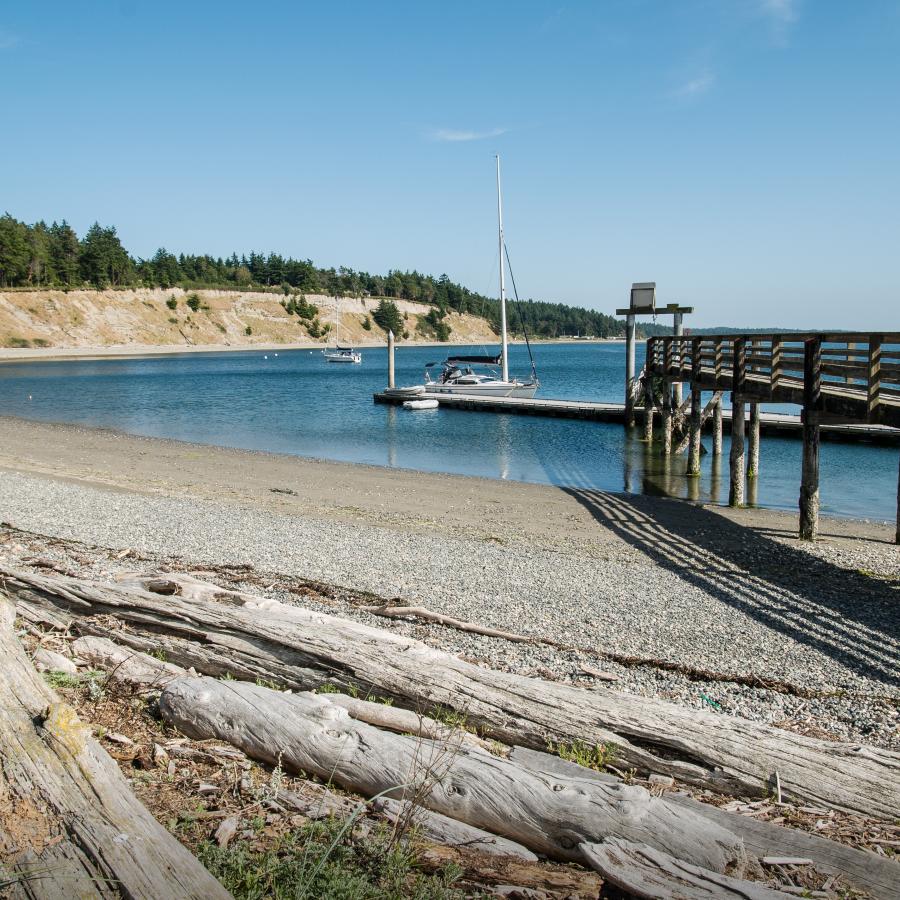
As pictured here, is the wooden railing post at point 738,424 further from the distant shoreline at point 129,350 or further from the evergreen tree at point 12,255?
the evergreen tree at point 12,255

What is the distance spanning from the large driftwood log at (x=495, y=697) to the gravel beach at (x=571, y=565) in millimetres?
1079

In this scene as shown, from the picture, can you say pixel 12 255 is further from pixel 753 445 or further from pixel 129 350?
pixel 753 445

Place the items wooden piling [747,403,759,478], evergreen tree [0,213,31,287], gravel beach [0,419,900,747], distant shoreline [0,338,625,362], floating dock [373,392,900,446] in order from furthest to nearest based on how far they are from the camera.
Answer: evergreen tree [0,213,31,287] < distant shoreline [0,338,625,362] < floating dock [373,392,900,446] < wooden piling [747,403,759,478] < gravel beach [0,419,900,747]

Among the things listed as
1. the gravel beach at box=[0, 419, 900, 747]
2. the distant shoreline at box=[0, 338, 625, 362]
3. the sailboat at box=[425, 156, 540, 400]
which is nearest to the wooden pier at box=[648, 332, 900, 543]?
the gravel beach at box=[0, 419, 900, 747]

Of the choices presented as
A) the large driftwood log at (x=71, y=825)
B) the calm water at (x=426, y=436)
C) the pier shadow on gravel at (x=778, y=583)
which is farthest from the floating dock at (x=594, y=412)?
the large driftwood log at (x=71, y=825)

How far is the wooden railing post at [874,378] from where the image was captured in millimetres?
12526

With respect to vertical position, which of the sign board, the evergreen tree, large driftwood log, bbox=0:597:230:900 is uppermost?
the evergreen tree

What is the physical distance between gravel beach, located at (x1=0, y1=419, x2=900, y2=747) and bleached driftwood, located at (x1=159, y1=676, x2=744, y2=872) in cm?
218

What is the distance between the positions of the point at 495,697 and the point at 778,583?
749 cm

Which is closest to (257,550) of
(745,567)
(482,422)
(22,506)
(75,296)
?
(22,506)

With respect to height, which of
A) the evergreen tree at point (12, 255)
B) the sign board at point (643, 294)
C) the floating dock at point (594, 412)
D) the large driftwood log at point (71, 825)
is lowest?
the floating dock at point (594, 412)

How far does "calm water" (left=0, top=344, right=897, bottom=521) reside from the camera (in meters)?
23.2

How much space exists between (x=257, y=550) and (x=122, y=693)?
6.50 m

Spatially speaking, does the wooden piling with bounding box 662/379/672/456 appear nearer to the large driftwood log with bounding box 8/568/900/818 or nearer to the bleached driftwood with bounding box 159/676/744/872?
the large driftwood log with bounding box 8/568/900/818
